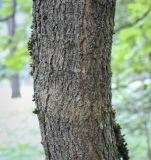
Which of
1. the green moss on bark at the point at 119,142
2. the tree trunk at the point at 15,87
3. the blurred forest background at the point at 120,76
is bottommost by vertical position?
the green moss on bark at the point at 119,142

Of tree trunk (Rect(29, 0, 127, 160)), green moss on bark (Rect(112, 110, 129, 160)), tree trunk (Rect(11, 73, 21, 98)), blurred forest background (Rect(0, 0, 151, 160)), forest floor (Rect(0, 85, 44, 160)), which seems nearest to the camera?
tree trunk (Rect(29, 0, 127, 160))

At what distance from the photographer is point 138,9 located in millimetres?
4406

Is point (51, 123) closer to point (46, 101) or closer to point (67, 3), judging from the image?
point (46, 101)

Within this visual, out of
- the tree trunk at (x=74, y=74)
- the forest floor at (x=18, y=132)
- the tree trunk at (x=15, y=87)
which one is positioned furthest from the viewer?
the tree trunk at (x=15, y=87)

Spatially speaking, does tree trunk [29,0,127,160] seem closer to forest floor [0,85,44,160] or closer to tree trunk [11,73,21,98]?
forest floor [0,85,44,160]

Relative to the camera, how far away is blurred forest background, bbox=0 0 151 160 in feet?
14.2

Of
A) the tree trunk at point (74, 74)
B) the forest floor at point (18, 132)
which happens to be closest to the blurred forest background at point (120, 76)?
the forest floor at point (18, 132)

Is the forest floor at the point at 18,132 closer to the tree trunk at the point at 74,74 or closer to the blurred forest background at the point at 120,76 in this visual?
the blurred forest background at the point at 120,76

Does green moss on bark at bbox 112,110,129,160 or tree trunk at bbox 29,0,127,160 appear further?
green moss on bark at bbox 112,110,129,160

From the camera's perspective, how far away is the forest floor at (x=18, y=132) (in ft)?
25.0

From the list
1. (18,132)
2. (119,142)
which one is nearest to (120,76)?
(18,132)

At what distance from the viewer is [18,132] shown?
35.3 ft

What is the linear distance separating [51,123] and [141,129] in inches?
254

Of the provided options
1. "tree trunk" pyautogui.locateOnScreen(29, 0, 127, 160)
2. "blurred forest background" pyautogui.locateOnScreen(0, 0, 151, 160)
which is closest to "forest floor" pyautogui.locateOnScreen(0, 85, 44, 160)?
"blurred forest background" pyautogui.locateOnScreen(0, 0, 151, 160)
